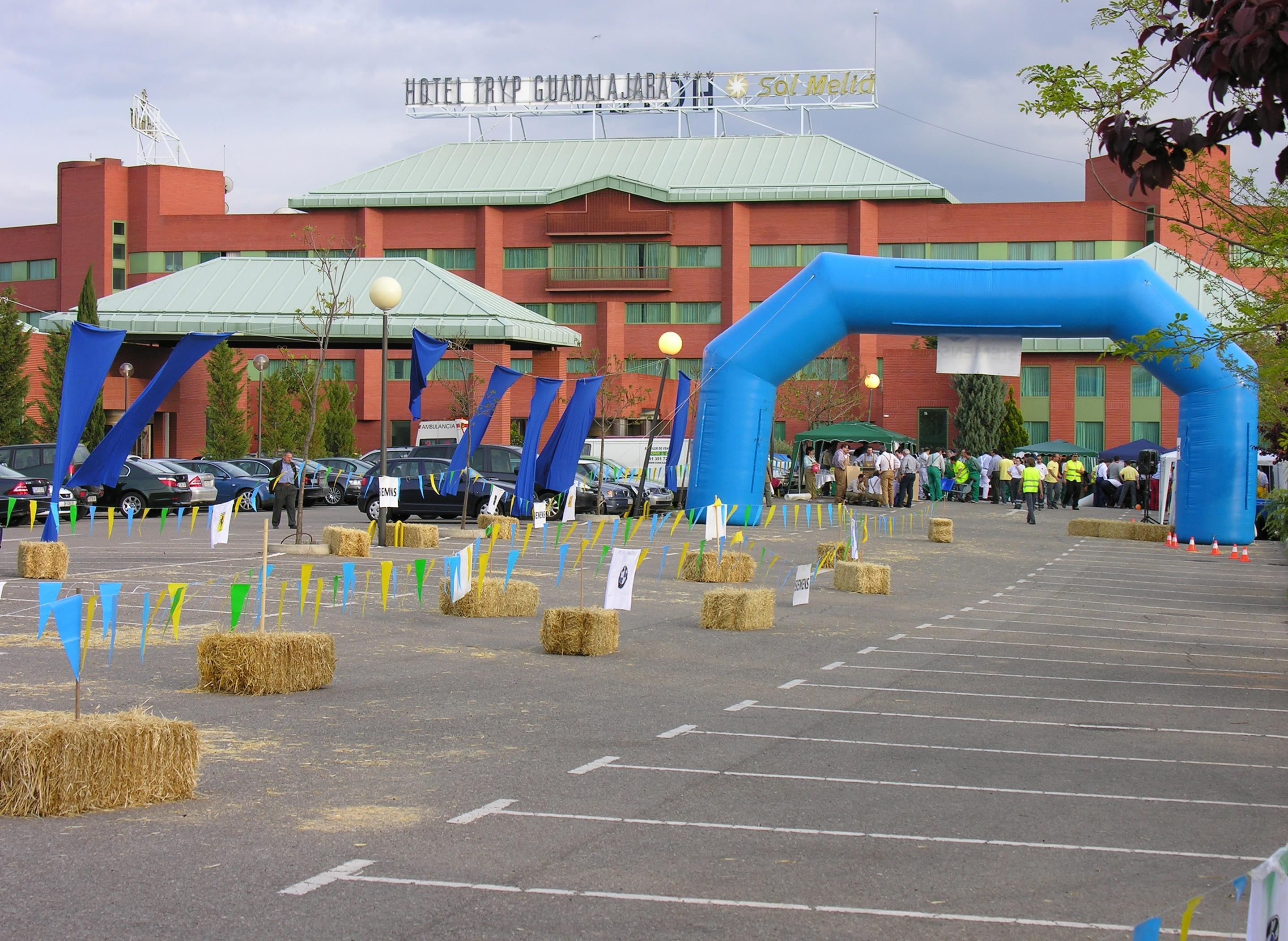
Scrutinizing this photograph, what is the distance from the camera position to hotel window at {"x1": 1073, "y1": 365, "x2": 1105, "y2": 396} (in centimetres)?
6206

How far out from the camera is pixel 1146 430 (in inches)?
2442

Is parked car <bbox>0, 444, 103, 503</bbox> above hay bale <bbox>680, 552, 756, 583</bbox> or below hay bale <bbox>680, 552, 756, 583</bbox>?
above

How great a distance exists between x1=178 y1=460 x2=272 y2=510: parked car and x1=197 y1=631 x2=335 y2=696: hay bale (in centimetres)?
2491

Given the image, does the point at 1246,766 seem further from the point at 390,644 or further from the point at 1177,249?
the point at 1177,249

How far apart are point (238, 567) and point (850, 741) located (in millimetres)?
12113

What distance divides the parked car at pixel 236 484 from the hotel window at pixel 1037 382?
39.4m

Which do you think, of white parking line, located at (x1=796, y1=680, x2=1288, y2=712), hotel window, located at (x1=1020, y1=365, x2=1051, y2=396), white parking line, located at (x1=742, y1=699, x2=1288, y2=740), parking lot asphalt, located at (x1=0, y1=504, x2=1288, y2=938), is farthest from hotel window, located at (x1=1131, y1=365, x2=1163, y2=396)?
white parking line, located at (x1=742, y1=699, x2=1288, y2=740)

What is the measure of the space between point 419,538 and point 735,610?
9.91 meters

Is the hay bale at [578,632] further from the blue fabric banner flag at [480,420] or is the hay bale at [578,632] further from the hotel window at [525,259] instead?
the hotel window at [525,259]

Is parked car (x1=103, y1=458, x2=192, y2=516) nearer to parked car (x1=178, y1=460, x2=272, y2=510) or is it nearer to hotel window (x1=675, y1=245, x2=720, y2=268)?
parked car (x1=178, y1=460, x2=272, y2=510)

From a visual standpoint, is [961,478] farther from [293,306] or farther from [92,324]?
[92,324]

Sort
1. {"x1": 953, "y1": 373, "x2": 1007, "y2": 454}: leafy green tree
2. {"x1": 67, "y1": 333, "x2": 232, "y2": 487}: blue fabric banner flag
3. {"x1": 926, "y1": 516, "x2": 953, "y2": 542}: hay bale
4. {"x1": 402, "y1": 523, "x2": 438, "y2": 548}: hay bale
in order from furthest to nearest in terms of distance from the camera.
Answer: {"x1": 953, "y1": 373, "x2": 1007, "y2": 454}: leafy green tree < {"x1": 926, "y1": 516, "x2": 953, "y2": 542}: hay bale < {"x1": 402, "y1": 523, "x2": 438, "y2": 548}: hay bale < {"x1": 67, "y1": 333, "x2": 232, "y2": 487}: blue fabric banner flag

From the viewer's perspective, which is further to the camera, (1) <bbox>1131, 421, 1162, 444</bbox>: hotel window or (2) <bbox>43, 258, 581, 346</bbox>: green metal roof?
(1) <bbox>1131, 421, 1162, 444</bbox>: hotel window

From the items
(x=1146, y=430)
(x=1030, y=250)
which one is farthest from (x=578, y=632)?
(x=1030, y=250)
